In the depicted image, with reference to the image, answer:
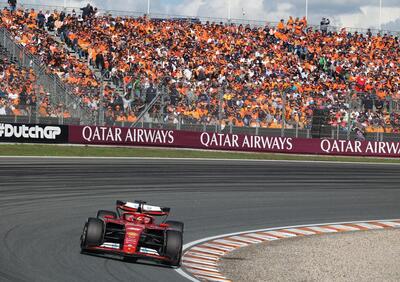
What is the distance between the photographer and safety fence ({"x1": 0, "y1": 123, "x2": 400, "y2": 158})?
30797 mm

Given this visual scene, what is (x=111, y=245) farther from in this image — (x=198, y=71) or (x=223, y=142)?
(x=198, y=71)

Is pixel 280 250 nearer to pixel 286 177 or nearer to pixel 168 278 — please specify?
pixel 168 278

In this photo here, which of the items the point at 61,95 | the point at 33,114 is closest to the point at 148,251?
the point at 33,114

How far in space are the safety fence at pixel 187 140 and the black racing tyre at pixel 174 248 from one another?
65.5 feet

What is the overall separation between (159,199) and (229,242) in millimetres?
4841

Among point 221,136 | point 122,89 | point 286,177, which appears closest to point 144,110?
point 122,89

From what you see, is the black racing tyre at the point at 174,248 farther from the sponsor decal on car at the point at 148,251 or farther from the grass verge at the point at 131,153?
the grass verge at the point at 131,153

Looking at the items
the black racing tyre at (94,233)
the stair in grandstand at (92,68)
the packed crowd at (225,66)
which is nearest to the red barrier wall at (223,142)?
the packed crowd at (225,66)

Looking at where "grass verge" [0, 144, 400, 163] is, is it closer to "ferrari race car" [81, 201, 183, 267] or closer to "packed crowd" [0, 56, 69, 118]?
"packed crowd" [0, 56, 69, 118]

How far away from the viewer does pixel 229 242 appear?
14234 mm

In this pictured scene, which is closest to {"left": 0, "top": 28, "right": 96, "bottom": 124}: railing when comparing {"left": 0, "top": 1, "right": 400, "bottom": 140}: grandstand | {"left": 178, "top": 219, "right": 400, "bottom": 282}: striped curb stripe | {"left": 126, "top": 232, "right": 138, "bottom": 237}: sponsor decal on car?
{"left": 0, "top": 1, "right": 400, "bottom": 140}: grandstand

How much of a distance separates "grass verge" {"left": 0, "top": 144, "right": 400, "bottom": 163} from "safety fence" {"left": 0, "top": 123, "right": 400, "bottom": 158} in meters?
0.34

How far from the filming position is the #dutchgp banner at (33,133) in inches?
1196

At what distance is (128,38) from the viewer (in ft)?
132
